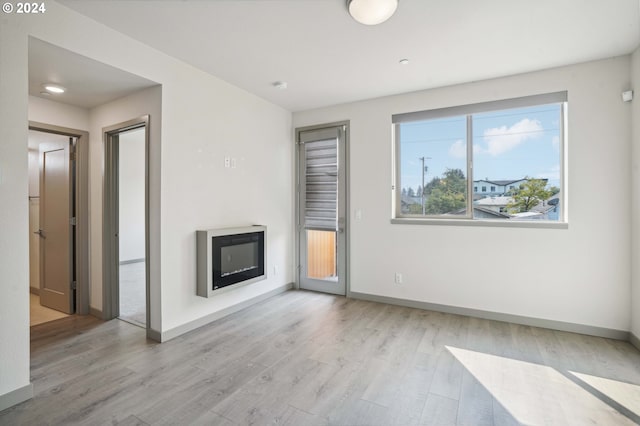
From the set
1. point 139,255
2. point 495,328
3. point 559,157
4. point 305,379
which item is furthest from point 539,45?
point 139,255

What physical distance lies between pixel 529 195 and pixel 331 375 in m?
2.78

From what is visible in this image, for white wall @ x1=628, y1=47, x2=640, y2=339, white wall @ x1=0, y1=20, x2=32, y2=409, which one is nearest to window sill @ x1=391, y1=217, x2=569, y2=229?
white wall @ x1=628, y1=47, x2=640, y2=339

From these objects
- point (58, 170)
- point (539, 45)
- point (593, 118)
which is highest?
point (539, 45)

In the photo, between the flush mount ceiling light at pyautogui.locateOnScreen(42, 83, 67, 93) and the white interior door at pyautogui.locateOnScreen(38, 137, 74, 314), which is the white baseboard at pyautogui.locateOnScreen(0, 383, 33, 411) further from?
the flush mount ceiling light at pyautogui.locateOnScreen(42, 83, 67, 93)

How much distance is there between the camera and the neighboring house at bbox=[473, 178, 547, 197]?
11.3 ft

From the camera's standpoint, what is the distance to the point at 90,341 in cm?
292

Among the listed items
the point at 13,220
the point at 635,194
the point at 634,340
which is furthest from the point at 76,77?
the point at 634,340

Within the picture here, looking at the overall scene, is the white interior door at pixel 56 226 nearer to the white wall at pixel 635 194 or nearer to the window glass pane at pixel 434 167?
the window glass pane at pixel 434 167

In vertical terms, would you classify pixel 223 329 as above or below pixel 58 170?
below

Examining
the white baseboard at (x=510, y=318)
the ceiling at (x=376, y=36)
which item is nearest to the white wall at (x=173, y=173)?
the ceiling at (x=376, y=36)

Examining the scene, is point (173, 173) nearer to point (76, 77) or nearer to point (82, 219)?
point (76, 77)

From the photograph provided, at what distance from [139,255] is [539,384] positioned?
736cm

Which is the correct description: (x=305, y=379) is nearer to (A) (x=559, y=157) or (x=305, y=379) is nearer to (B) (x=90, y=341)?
(B) (x=90, y=341)

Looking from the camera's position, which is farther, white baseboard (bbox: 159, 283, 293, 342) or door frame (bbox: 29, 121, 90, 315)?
door frame (bbox: 29, 121, 90, 315)
